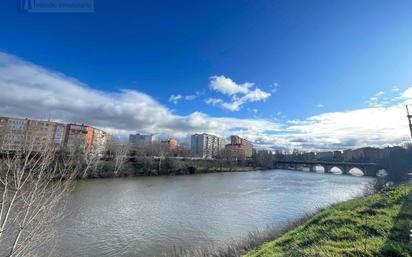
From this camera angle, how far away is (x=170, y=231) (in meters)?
13.6

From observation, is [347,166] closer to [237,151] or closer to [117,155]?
[237,151]

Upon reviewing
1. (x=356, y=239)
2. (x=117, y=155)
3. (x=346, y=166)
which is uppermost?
(x=117, y=155)

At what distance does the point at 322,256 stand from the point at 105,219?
13752mm

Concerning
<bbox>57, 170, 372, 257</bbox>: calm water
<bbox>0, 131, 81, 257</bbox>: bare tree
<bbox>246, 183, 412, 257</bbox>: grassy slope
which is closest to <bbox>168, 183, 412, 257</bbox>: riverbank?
<bbox>246, 183, 412, 257</bbox>: grassy slope

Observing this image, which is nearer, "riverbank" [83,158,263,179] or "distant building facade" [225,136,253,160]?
"riverbank" [83,158,263,179]

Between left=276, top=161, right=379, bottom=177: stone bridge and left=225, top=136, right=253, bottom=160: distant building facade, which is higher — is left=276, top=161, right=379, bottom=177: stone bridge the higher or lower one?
the lower one

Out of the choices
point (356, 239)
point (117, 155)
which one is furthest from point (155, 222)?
point (117, 155)

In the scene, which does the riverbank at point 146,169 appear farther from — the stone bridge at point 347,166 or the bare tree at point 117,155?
the stone bridge at point 347,166

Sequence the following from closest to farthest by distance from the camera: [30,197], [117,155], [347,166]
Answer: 1. [30,197]
2. [117,155]
3. [347,166]

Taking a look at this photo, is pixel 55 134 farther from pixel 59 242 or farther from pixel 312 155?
pixel 312 155

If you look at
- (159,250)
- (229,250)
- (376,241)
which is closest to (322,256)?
(376,241)

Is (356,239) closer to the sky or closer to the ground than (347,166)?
closer to the ground

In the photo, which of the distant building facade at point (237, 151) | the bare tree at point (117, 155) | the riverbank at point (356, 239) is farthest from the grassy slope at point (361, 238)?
the distant building facade at point (237, 151)

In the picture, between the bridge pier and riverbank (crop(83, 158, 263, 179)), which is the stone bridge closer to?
the bridge pier
